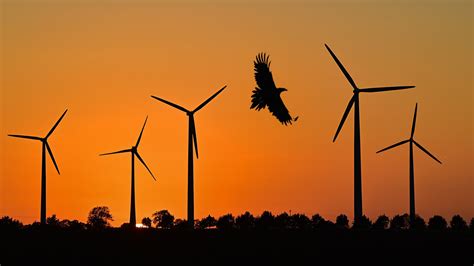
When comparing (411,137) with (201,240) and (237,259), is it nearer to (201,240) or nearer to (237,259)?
(201,240)

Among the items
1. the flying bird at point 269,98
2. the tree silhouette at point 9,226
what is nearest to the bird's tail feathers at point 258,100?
the flying bird at point 269,98

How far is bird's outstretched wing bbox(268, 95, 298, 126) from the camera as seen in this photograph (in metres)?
105

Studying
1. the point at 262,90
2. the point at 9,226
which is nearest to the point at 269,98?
the point at 262,90

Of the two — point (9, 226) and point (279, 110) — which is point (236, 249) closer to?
point (279, 110)

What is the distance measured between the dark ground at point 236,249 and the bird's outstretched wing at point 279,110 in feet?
33.2

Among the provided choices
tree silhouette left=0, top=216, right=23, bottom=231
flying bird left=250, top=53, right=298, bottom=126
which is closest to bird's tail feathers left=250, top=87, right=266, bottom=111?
flying bird left=250, top=53, right=298, bottom=126

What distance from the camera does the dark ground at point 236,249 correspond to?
82.9 m

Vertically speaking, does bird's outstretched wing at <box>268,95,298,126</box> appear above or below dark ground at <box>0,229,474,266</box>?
above

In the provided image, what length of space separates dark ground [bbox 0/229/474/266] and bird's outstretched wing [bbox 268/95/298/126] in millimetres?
10122

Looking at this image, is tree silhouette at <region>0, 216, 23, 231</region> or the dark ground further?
tree silhouette at <region>0, 216, 23, 231</region>

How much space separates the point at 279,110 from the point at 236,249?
17429 mm

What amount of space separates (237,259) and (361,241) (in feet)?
54.5

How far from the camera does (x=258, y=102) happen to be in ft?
347

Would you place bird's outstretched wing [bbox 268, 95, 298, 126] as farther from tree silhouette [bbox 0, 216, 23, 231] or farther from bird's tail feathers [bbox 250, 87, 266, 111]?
tree silhouette [bbox 0, 216, 23, 231]
